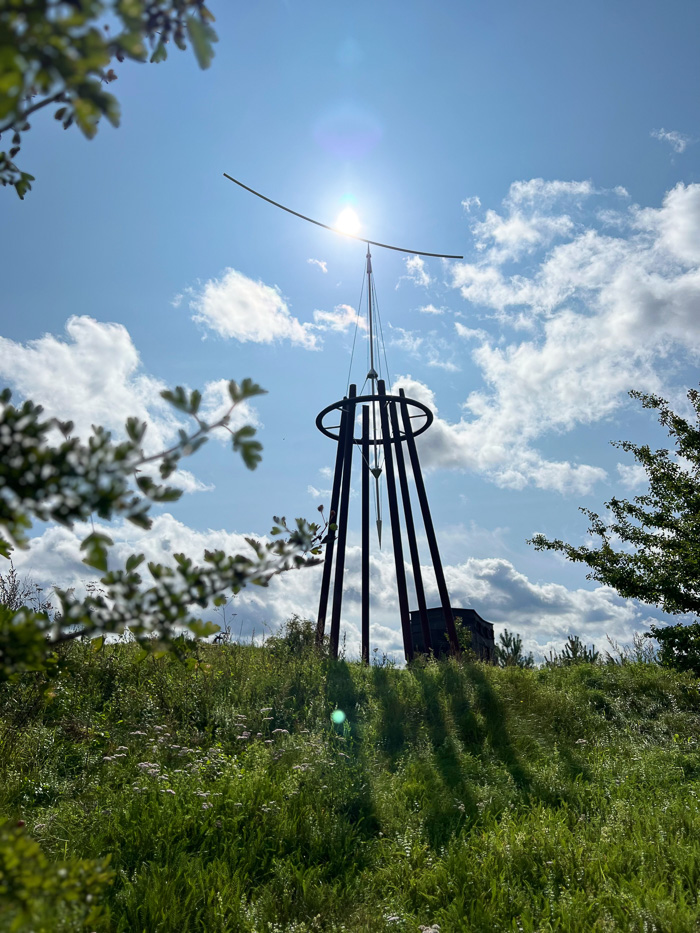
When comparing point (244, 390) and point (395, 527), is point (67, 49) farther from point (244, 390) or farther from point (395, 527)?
point (395, 527)

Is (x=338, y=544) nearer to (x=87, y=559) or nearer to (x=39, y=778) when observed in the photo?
(x=39, y=778)

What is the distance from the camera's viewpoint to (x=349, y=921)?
400cm

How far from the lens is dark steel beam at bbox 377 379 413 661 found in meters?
10.5

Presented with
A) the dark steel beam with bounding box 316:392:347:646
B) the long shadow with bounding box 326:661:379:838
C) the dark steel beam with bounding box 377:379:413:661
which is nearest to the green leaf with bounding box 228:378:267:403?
the long shadow with bounding box 326:661:379:838

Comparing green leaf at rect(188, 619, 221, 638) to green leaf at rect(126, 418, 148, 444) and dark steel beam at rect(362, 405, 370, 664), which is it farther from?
dark steel beam at rect(362, 405, 370, 664)

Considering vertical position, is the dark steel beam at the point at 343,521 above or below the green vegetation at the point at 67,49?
above

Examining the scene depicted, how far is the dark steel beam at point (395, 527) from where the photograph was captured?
10516 millimetres

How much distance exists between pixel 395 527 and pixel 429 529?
582 mm

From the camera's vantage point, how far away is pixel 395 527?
36.2 ft

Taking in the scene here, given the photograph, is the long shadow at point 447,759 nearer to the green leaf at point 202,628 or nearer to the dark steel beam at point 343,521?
the dark steel beam at point 343,521

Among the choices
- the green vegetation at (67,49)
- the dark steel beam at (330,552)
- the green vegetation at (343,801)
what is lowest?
the green vegetation at (343,801)

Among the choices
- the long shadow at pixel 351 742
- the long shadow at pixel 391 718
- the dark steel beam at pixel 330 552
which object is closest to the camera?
the long shadow at pixel 351 742

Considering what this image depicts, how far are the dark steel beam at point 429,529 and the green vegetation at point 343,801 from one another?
1.56 metres

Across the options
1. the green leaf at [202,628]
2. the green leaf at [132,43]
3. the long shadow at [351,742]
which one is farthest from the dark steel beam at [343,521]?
the green leaf at [132,43]
